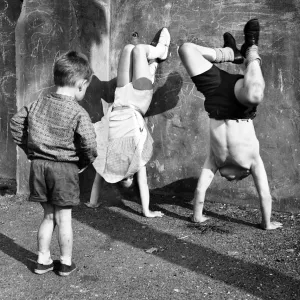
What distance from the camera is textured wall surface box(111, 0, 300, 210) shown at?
5.27 m

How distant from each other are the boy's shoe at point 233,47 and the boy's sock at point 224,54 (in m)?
0.06

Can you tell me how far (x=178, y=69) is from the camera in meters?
5.81

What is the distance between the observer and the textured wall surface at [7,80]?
6.64m

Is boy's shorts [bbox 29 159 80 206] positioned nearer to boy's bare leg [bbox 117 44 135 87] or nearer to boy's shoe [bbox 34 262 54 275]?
boy's shoe [bbox 34 262 54 275]

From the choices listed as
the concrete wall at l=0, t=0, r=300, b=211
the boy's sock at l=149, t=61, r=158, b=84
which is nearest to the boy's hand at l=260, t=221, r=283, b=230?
the concrete wall at l=0, t=0, r=300, b=211

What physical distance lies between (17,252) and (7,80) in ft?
10.4

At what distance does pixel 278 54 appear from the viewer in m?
5.29

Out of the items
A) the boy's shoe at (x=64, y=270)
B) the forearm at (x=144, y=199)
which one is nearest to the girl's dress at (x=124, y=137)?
the forearm at (x=144, y=199)

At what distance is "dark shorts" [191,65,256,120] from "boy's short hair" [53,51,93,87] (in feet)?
4.39

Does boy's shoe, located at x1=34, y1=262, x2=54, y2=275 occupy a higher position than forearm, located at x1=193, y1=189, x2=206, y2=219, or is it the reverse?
forearm, located at x1=193, y1=189, x2=206, y2=219

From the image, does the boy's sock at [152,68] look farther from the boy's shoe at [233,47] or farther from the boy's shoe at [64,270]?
the boy's shoe at [64,270]

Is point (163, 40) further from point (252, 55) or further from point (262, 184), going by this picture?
point (262, 184)

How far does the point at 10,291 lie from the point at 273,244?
2.31 m

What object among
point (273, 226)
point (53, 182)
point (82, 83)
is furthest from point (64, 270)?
point (273, 226)
